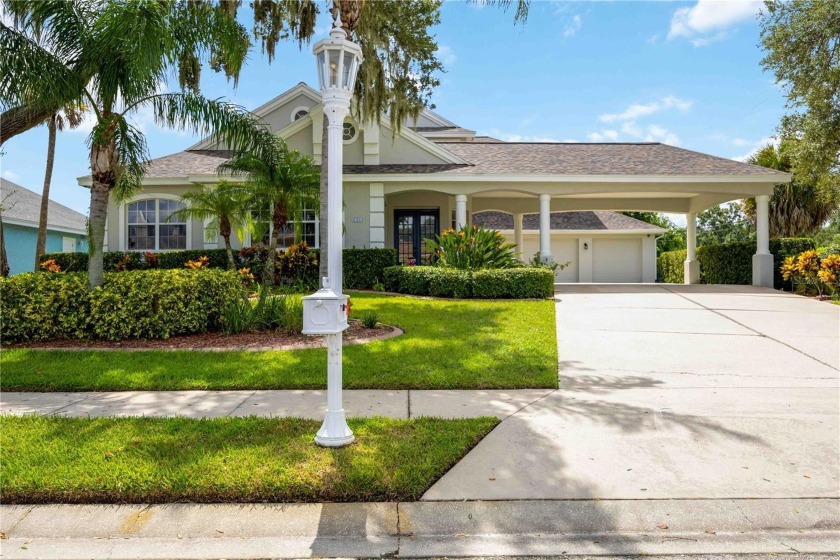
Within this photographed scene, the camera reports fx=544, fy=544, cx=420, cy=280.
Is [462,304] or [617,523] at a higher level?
[462,304]

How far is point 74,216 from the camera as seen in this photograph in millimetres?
26406

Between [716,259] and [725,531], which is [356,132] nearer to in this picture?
[716,259]

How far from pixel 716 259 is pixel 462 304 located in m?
11.9

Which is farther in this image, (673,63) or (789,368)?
(673,63)

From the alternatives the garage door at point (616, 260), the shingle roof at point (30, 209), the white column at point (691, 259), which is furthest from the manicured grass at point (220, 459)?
the garage door at point (616, 260)

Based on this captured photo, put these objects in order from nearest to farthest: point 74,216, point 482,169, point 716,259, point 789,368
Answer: point 789,368 < point 482,169 < point 716,259 < point 74,216

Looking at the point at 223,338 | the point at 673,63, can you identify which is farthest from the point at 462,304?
the point at 673,63

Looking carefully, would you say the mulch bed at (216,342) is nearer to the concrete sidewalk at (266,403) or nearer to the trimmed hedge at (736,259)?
the concrete sidewalk at (266,403)

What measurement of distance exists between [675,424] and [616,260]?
73.3ft

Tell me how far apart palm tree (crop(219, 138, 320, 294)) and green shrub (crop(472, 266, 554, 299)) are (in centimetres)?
431

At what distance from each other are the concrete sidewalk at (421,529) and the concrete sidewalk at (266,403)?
166 cm

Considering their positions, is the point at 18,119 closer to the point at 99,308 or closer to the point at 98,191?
the point at 98,191

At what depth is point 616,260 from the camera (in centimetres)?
2578

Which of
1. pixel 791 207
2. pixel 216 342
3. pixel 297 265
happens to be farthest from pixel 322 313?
pixel 791 207
